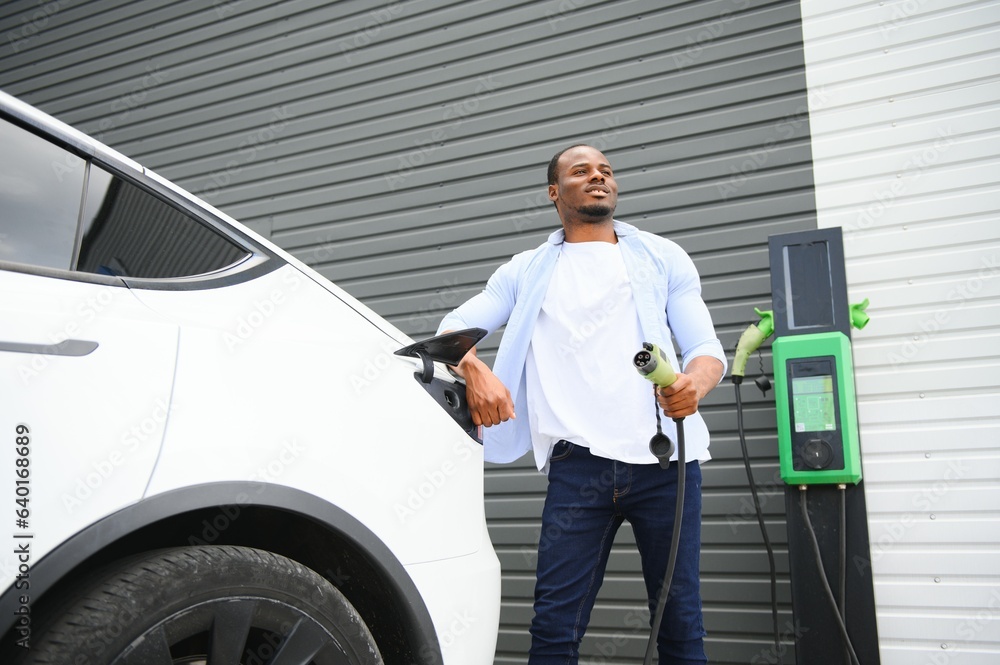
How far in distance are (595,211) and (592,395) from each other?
675mm

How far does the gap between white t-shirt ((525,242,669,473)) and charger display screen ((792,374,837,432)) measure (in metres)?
0.88

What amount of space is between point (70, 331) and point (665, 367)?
1.38 m

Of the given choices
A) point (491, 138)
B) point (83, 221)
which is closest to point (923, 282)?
point (491, 138)

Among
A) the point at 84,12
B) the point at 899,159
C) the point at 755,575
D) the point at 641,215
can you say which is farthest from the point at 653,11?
the point at 84,12

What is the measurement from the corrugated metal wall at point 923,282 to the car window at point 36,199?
3208 millimetres

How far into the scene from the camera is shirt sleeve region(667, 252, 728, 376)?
2.49 m

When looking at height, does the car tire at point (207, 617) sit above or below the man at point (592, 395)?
below

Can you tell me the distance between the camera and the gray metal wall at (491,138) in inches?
149

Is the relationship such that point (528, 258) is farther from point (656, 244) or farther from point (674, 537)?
point (674, 537)

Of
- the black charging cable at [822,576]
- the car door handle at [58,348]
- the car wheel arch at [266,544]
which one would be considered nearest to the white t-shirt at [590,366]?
the car wheel arch at [266,544]

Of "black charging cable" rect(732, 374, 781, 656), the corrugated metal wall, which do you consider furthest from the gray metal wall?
the corrugated metal wall

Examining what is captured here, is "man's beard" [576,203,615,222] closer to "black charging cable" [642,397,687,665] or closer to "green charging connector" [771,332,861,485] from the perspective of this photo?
"black charging cable" [642,397,687,665]

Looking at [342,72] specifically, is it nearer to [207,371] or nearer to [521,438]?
[521,438]

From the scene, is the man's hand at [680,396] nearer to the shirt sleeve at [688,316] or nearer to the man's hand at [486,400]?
the shirt sleeve at [688,316]
